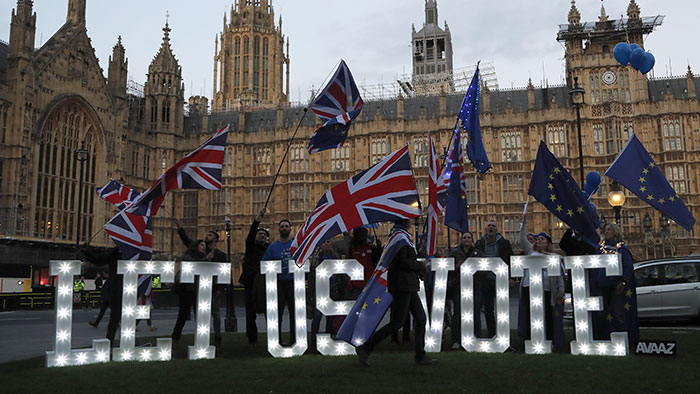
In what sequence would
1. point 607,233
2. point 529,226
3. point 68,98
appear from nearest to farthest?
point 607,233
point 68,98
point 529,226

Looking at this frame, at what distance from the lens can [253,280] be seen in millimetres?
9773

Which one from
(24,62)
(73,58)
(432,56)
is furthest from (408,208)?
(432,56)

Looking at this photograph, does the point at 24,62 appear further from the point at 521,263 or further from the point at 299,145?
the point at 521,263

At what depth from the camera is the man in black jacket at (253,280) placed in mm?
9570

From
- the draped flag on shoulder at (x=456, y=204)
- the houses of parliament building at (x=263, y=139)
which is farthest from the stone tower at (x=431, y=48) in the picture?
the draped flag on shoulder at (x=456, y=204)

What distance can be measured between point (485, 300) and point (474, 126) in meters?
4.64

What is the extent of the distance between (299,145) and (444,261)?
41673 mm

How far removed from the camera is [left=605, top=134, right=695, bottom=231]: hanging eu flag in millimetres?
10461

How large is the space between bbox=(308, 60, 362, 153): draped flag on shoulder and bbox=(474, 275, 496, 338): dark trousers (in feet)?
13.8

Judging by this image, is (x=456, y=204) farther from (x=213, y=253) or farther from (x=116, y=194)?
(x=116, y=194)

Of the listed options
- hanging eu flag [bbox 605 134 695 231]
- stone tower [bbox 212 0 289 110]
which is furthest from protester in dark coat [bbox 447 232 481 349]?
stone tower [bbox 212 0 289 110]

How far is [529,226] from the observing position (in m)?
44.1

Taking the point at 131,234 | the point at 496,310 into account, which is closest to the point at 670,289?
the point at 496,310

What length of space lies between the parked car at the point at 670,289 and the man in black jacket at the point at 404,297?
19.7 feet
